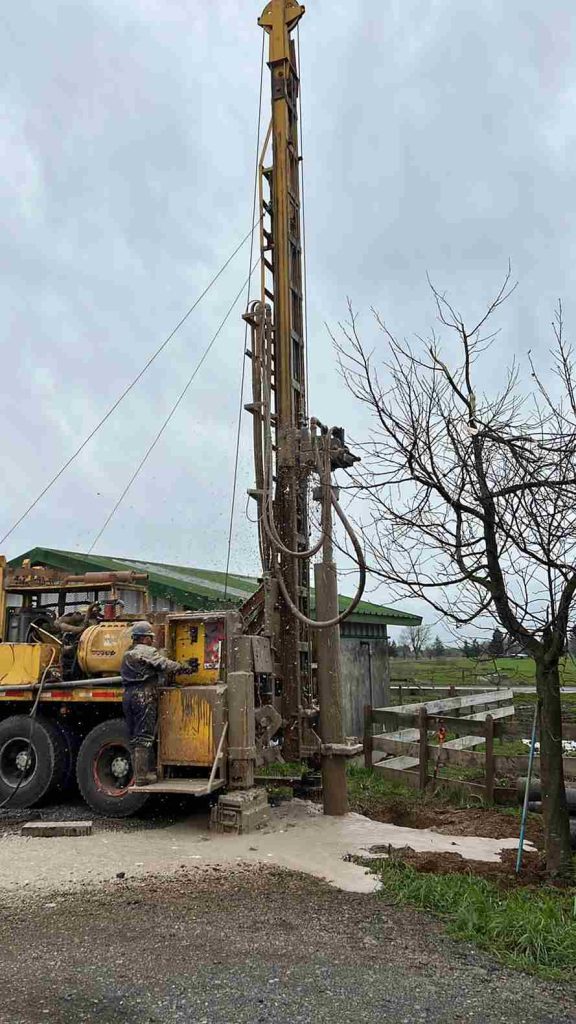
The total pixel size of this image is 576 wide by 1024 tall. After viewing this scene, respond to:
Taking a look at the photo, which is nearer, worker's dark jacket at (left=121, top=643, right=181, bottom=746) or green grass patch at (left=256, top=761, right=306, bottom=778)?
worker's dark jacket at (left=121, top=643, right=181, bottom=746)

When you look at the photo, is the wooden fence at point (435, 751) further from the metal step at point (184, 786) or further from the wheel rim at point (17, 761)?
the wheel rim at point (17, 761)

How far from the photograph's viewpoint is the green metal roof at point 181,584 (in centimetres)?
1540

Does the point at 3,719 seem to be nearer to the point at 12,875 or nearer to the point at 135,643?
the point at 135,643

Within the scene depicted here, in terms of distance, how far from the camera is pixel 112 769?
9.80 meters

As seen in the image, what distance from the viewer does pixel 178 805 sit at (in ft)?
33.5

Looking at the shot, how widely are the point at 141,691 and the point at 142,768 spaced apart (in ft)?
2.75

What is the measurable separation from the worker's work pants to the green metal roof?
210 inches

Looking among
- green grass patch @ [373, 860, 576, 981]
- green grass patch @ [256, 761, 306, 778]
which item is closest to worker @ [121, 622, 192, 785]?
green grass patch @ [256, 761, 306, 778]

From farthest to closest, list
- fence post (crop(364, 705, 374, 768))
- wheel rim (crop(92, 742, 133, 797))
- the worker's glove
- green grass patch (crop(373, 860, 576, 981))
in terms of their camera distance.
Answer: fence post (crop(364, 705, 374, 768))
wheel rim (crop(92, 742, 133, 797))
the worker's glove
green grass patch (crop(373, 860, 576, 981))

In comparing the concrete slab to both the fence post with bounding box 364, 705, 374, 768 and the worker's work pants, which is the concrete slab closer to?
the worker's work pants

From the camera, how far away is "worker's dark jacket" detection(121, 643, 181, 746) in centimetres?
916

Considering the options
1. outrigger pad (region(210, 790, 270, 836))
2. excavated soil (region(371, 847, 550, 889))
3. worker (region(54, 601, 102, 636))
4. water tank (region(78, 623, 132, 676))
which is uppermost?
worker (region(54, 601, 102, 636))

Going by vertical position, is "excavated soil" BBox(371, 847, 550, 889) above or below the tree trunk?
below

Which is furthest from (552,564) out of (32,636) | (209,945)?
(32,636)
